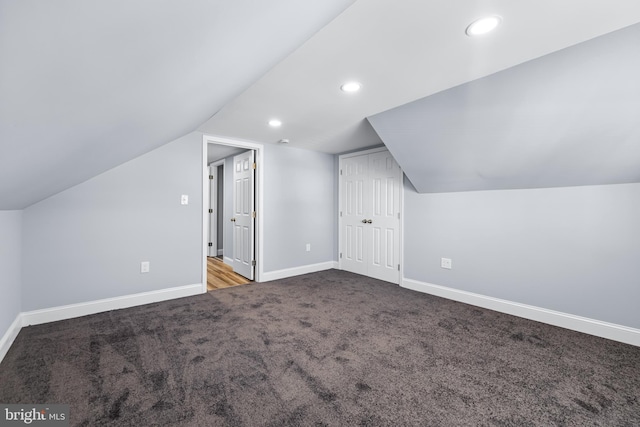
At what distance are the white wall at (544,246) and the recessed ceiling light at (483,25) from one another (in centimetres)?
195

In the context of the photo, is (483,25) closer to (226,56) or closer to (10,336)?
(226,56)

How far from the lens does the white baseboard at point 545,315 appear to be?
7.51 feet

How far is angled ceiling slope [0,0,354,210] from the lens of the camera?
1.61 ft

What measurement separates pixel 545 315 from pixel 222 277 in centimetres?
415

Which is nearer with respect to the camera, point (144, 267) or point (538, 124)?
point (538, 124)

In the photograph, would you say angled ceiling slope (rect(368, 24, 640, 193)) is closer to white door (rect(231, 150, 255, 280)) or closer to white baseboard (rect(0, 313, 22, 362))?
white door (rect(231, 150, 255, 280))

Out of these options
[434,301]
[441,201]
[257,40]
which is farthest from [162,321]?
[441,201]

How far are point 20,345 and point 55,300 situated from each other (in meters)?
0.57

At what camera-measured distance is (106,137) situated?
143 cm

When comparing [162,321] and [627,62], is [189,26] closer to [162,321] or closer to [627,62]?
[627,62]

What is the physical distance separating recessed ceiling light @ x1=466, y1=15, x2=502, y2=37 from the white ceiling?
1.5 inches

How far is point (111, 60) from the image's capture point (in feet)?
2.20

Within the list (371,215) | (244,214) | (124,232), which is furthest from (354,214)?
(124,232)

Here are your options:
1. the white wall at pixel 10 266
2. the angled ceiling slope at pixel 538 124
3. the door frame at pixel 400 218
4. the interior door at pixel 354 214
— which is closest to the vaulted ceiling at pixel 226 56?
the angled ceiling slope at pixel 538 124
